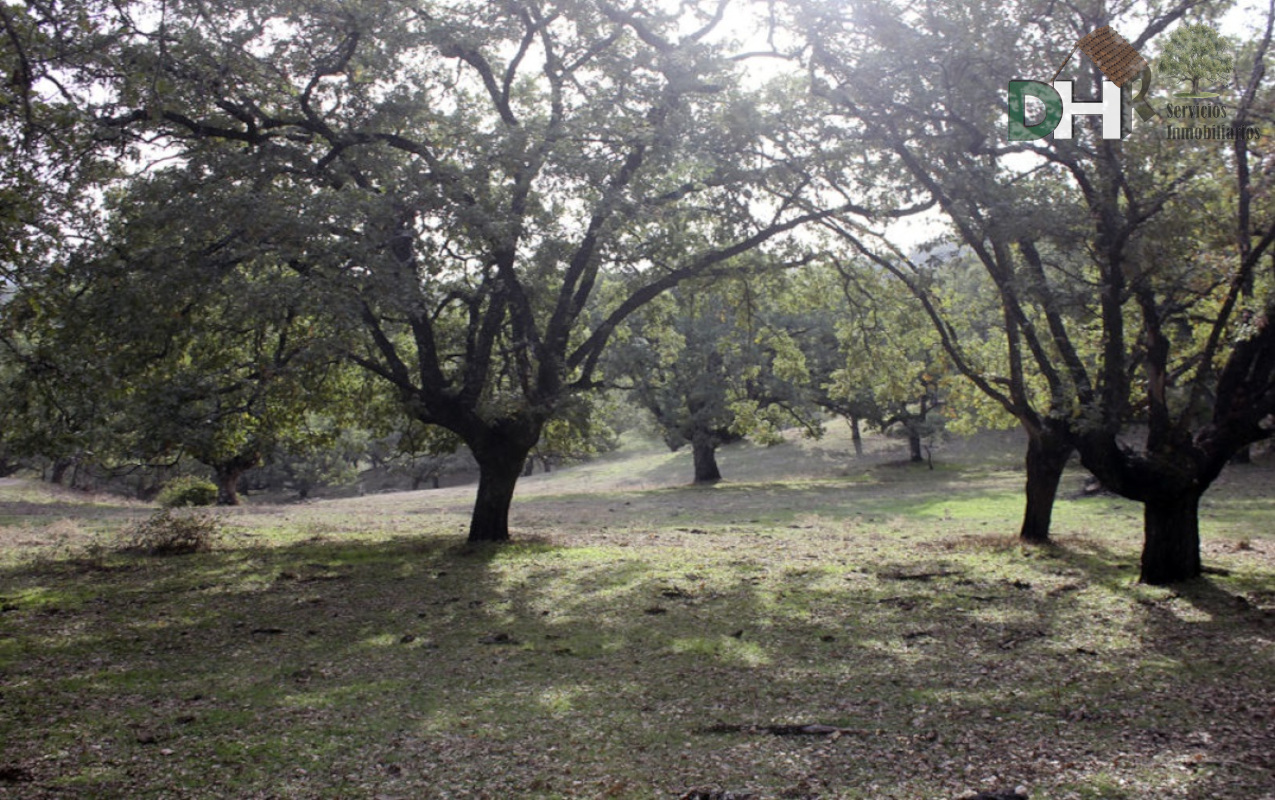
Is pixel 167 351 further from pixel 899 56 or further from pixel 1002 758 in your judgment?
pixel 1002 758

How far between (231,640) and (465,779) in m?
4.50

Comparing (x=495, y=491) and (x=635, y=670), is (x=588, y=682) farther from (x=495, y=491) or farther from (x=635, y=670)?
(x=495, y=491)

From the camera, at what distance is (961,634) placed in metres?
7.96

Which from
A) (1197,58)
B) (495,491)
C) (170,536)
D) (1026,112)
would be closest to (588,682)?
(495,491)

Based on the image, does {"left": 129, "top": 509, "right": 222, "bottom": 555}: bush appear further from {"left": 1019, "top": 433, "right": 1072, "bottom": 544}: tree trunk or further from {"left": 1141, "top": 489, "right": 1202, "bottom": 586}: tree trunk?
{"left": 1141, "top": 489, "right": 1202, "bottom": 586}: tree trunk

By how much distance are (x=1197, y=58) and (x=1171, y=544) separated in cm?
539

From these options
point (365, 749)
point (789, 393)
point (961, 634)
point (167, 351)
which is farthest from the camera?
point (789, 393)

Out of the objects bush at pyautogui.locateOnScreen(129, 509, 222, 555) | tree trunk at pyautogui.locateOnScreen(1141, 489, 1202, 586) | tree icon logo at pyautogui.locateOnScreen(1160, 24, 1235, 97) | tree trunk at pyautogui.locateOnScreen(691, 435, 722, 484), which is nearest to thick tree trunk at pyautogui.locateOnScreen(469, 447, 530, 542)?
bush at pyautogui.locateOnScreen(129, 509, 222, 555)

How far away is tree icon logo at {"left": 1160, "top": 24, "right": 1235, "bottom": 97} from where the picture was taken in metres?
9.05

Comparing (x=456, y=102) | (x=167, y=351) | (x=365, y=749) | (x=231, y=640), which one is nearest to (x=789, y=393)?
(x=456, y=102)

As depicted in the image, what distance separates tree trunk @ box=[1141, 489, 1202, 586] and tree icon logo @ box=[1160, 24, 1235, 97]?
4.58 meters

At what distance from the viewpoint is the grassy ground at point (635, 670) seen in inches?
183

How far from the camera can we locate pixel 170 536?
44.8ft

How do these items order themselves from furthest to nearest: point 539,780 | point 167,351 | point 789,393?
point 789,393 → point 167,351 → point 539,780
